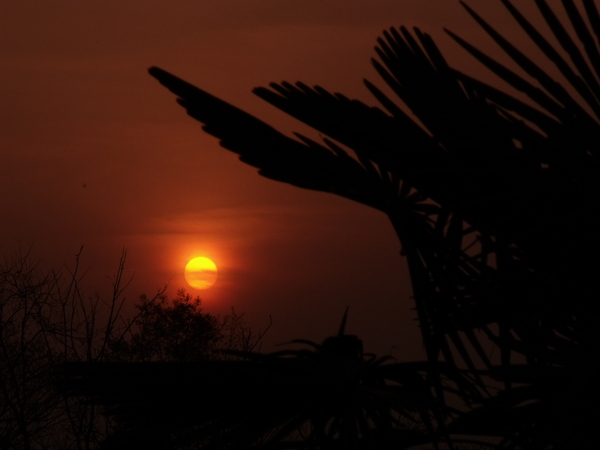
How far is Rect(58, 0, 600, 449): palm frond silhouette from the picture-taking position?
2539 mm

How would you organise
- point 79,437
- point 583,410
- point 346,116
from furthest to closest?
point 79,437
point 346,116
point 583,410

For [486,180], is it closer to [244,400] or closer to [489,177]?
[489,177]

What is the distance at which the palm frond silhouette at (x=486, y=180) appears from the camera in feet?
8.33

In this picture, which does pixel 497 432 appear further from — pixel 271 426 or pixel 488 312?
pixel 271 426

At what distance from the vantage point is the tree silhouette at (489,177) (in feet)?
8.33

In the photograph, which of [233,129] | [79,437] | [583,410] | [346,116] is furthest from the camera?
[79,437]

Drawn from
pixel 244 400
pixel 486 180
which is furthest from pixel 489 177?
pixel 244 400

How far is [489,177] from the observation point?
266cm

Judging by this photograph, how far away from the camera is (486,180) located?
2.67m

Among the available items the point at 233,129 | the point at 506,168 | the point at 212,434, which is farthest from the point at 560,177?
the point at 212,434

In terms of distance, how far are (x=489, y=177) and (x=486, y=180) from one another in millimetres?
14

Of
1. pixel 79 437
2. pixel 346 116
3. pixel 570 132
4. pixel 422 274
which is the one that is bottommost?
pixel 422 274

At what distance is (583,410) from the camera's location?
2127 millimetres

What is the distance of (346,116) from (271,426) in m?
1.02
